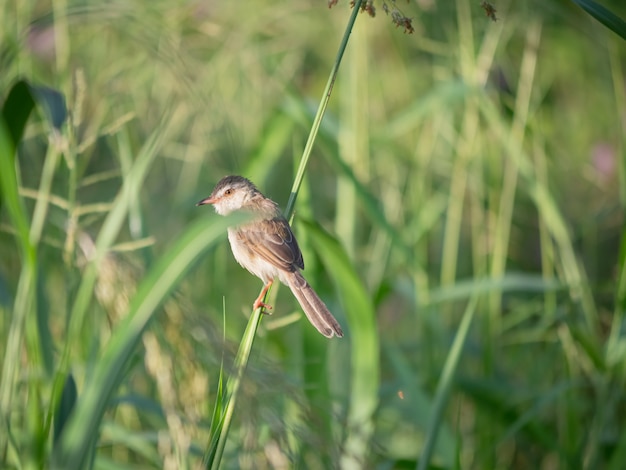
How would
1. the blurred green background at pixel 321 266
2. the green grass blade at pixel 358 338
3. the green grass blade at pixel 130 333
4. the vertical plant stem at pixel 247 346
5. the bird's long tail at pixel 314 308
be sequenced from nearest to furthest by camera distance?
the green grass blade at pixel 130 333
the vertical plant stem at pixel 247 346
the blurred green background at pixel 321 266
the bird's long tail at pixel 314 308
the green grass blade at pixel 358 338

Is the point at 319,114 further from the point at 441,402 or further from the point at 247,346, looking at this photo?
the point at 441,402

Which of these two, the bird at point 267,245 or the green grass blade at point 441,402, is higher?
the bird at point 267,245

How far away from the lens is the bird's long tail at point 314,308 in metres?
2.32

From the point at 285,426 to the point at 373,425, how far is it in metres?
1.67

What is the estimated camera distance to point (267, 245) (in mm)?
2775

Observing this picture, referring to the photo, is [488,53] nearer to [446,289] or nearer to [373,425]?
[446,289]

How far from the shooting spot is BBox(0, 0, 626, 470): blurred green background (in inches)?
81.2


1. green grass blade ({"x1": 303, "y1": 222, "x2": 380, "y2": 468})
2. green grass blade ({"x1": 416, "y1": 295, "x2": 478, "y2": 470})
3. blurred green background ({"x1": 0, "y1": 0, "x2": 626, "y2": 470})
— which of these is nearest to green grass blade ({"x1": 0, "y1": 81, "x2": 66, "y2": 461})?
blurred green background ({"x1": 0, "y1": 0, "x2": 626, "y2": 470})

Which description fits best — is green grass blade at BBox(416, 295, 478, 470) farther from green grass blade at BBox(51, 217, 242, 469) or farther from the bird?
green grass blade at BBox(51, 217, 242, 469)

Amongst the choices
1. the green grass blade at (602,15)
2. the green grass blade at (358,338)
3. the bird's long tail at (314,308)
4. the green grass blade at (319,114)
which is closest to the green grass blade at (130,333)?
the green grass blade at (319,114)

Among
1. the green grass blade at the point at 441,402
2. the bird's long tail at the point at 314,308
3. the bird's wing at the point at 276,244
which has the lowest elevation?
the green grass blade at the point at 441,402

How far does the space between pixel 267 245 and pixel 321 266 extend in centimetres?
72

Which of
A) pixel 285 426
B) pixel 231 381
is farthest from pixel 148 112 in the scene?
pixel 285 426

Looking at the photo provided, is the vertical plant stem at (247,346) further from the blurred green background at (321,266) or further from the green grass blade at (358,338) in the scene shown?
the green grass blade at (358,338)
